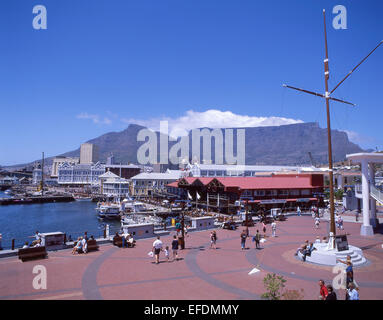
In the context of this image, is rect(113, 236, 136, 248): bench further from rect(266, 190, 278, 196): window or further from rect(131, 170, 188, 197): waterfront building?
rect(131, 170, 188, 197): waterfront building

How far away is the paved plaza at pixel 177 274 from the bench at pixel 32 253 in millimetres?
456

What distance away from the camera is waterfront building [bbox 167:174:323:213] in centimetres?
4772

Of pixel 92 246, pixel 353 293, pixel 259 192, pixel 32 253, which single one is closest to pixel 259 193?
pixel 259 192

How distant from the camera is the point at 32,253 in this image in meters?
16.8

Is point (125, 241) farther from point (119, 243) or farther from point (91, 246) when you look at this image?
point (91, 246)

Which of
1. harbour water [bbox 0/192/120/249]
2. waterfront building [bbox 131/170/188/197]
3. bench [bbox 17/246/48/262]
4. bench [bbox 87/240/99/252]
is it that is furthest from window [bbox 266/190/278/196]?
waterfront building [bbox 131/170/188/197]

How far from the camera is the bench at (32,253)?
646 inches

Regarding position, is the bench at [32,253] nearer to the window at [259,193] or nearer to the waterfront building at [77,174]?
the window at [259,193]

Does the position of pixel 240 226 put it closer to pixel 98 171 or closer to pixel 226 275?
pixel 226 275

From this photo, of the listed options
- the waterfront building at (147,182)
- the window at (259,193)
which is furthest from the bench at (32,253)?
the waterfront building at (147,182)

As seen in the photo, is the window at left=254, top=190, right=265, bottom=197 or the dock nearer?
the window at left=254, top=190, right=265, bottom=197

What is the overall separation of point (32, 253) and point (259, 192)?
39.3 metres

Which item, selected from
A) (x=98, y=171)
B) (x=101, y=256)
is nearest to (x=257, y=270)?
(x=101, y=256)

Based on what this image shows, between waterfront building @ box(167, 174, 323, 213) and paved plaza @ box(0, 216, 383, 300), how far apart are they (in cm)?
2606
